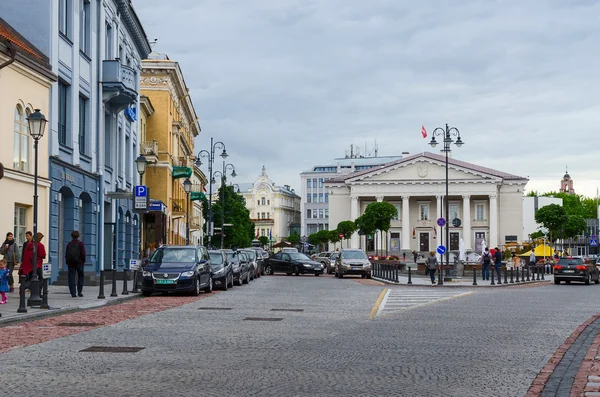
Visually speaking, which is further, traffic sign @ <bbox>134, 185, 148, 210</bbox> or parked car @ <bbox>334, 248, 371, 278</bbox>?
parked car @ <bbox>334, 248, 371, 278</bbox>

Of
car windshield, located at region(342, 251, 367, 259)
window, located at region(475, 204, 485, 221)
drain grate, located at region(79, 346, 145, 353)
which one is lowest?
drain grate, located at region(79, 346, 145, 353)

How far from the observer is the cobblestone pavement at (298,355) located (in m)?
9.09

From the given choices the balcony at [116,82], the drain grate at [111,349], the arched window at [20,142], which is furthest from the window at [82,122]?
the drain grate at [111,349]

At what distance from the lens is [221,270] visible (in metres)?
31.0

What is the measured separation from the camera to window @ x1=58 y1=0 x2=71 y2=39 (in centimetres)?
3073

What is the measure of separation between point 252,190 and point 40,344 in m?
178

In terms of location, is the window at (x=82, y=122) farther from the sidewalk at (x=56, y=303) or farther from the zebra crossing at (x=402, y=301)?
the zebra crossing at (x=402, y=301)

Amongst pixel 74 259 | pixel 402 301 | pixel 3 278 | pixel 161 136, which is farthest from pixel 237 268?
pixel 161 136

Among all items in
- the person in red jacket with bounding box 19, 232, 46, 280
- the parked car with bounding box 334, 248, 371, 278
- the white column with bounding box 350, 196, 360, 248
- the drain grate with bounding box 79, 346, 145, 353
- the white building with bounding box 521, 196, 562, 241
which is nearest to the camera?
the drain grate with bounding box 79, 346, 145, 353

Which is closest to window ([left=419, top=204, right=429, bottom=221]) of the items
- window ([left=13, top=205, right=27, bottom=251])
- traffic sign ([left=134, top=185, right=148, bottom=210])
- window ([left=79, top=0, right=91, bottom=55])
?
window ([left=79, top=0, right=91, bottom=55])

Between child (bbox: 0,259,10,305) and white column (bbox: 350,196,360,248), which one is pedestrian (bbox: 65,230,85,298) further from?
Result: white column (bbox: 350,196,360,248)

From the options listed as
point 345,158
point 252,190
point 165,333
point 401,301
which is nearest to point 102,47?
point 401,301

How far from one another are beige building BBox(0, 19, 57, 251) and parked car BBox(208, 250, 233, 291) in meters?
5.80

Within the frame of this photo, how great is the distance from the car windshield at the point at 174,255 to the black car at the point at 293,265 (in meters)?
24.8
